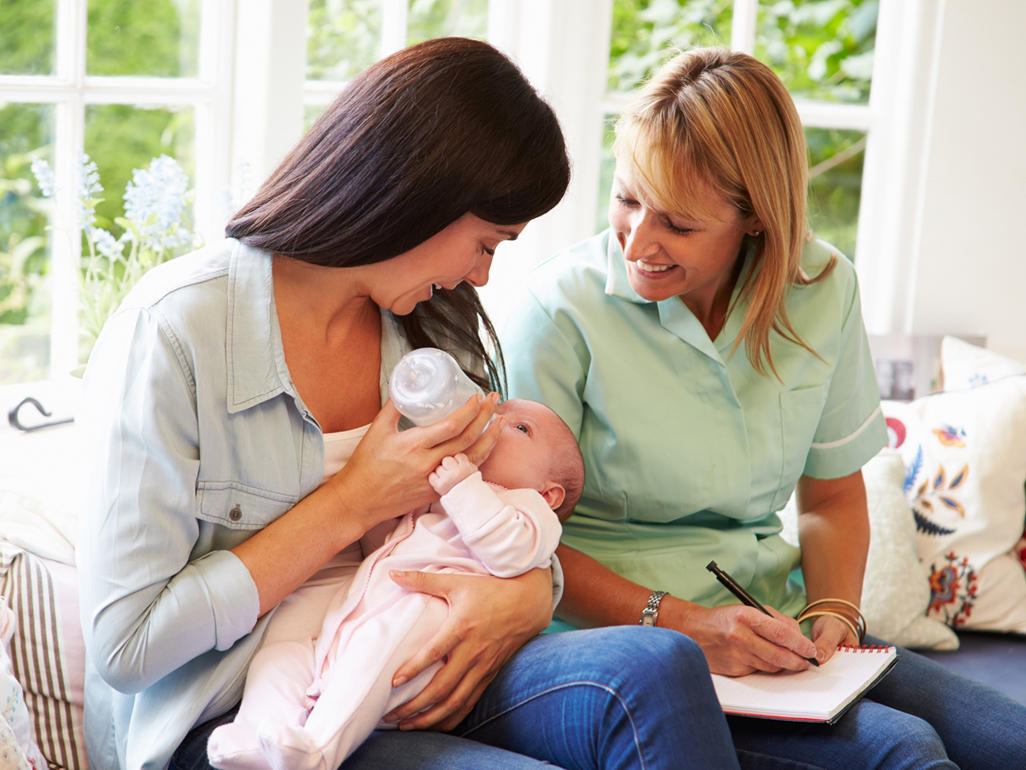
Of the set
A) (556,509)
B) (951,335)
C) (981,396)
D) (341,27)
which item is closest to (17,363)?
(341,27)

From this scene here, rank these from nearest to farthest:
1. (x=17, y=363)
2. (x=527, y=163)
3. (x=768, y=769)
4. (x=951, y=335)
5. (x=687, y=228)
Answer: (x=527, y=163), (x=768, y=769), (x=687, y=228), (x=17, y=363), (x=951, y=335)

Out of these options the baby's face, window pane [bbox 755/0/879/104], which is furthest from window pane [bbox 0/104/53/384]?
window pane [bbox 755/0/879/104]

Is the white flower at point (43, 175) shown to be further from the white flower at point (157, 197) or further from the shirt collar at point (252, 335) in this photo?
the shirt collar at point (252, 335)

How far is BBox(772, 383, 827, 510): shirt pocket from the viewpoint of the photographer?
175 centimetres

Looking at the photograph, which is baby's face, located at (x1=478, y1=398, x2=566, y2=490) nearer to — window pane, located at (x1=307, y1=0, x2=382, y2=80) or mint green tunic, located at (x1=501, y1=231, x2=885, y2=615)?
mint green tunic, located at (x1=501, y1=231, x2=885, y2=615)

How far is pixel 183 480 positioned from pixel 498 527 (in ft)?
1.25

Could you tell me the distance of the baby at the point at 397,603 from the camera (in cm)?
118

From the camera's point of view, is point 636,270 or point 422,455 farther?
point 636,270

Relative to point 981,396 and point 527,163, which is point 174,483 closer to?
point 527,163

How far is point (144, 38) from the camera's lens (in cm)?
215

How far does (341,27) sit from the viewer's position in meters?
2.45

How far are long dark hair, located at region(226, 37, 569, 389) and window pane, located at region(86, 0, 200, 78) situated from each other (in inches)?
36.7

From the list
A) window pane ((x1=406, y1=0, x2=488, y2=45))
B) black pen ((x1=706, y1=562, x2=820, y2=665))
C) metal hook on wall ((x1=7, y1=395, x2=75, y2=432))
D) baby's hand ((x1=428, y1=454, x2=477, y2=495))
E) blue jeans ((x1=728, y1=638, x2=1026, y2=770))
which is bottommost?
blue jeans ((x1=728, y1=638, x2=1026, y2=770))

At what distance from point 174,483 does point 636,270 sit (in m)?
0.75
